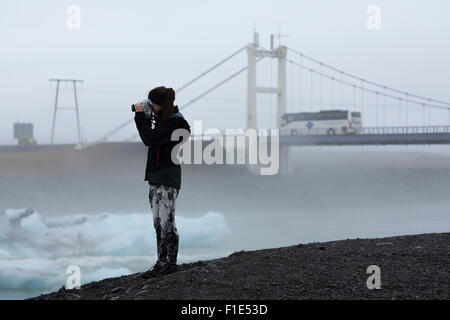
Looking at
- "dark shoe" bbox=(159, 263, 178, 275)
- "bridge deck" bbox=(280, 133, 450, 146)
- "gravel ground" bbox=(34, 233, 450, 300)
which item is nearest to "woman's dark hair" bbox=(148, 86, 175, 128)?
"dark shoe" bbox=(159, 263, 178, 275)

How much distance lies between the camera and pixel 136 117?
859cm

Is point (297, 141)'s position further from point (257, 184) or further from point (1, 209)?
point (1, 209)

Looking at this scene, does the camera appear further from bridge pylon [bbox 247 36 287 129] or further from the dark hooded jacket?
bridge pylon [bbox 247 36 287 129]

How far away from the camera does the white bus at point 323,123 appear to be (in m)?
64.8

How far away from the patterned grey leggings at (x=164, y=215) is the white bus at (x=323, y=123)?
55554 millimetres

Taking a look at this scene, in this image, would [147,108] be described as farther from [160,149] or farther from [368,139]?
[368,139]

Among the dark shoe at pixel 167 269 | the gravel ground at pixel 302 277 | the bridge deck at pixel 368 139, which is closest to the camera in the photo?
the gravel ground at pixel 302 277

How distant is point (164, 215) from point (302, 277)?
214cm

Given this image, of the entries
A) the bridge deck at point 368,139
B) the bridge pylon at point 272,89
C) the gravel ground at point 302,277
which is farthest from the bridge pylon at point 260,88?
the gravel ground at point 302,277

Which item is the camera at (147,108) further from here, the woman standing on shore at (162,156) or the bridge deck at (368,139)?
the bridge deck at (368,139)

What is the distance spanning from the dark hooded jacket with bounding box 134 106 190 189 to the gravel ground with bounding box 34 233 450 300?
1435 mm

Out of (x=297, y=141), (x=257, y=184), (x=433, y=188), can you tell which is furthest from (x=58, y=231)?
(x=433, y=188)

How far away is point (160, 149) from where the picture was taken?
862 cm

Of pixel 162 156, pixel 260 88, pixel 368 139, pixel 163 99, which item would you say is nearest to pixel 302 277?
pixel 162 156
